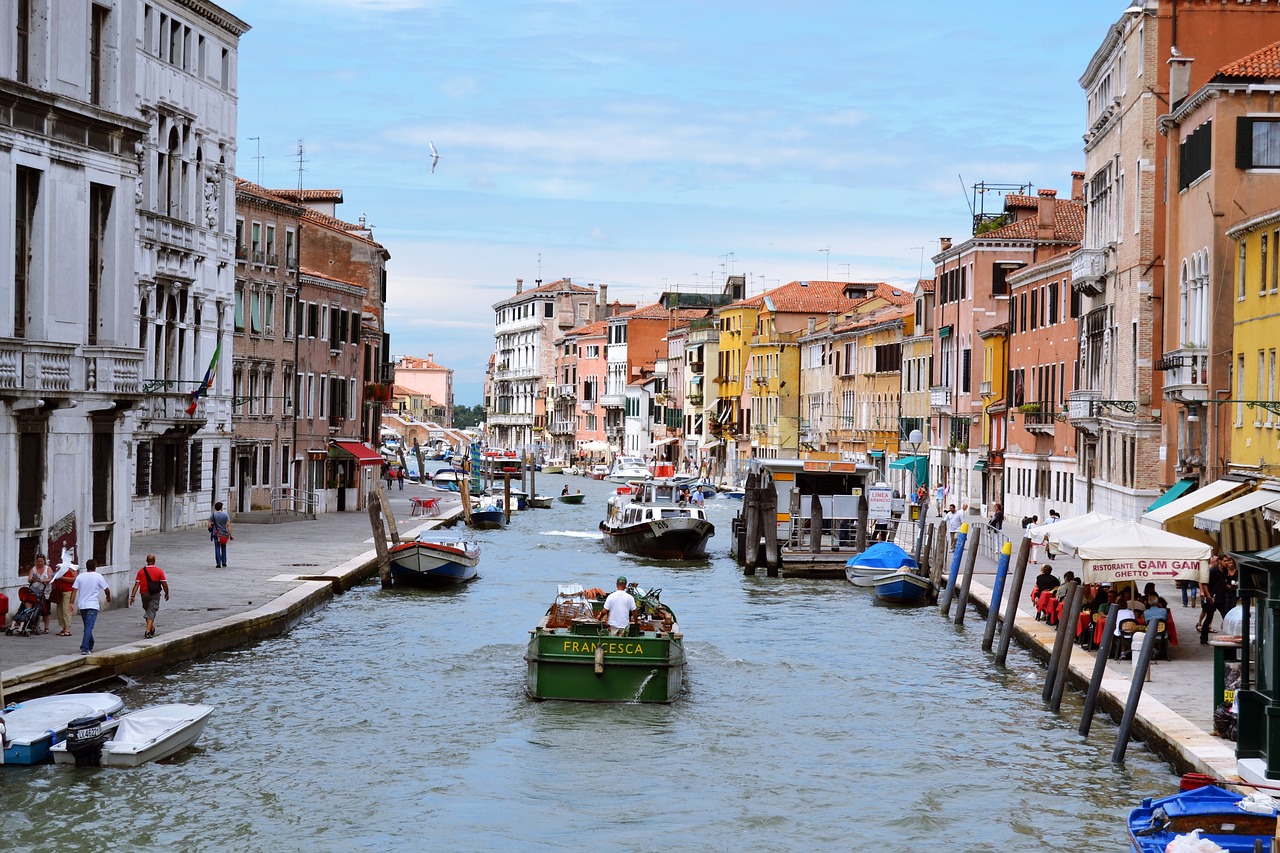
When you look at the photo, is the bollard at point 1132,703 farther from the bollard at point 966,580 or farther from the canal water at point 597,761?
the bollard at point 966,580

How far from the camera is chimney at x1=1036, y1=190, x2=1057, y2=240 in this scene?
5581cm

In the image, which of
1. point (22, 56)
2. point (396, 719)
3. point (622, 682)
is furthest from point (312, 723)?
point (22, 56)

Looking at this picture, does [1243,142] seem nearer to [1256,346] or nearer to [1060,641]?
[1256,346]

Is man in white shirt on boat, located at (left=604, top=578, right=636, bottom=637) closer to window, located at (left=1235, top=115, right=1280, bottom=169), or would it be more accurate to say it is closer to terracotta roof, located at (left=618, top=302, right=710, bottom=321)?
window, located at (left=1235, top=115, right=1280, bottom=169)

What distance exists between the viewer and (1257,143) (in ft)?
95.7

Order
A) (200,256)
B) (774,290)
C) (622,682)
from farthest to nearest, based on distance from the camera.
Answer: (774,290) → (200,256) → (622,682)

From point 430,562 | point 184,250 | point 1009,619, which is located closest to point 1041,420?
point 430,562

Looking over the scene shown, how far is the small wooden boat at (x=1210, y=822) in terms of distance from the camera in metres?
12.0

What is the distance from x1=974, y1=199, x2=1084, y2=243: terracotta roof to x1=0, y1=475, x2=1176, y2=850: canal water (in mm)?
31293

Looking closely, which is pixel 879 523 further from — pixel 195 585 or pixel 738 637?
pixel 195 585

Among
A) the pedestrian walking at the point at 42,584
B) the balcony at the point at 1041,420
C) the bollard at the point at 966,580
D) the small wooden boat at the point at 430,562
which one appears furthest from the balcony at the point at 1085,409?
the pedestrian walking at the point at 42,584

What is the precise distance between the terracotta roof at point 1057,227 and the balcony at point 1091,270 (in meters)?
14.6

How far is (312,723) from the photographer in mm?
19141

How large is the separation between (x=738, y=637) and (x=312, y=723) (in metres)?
10.2
